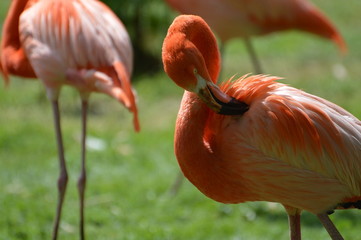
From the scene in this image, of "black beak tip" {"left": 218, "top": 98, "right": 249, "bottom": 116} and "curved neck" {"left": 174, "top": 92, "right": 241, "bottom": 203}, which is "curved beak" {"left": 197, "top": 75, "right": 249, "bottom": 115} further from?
"curved neck" {"left": 174, "top": 92, "right": 241, "bottom": 203}

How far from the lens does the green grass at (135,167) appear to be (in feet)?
17.5

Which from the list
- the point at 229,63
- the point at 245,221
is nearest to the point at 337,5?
the point at 229,63

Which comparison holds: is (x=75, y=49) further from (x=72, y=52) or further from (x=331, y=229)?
(x=331, y=229)

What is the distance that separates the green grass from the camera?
5.33 m

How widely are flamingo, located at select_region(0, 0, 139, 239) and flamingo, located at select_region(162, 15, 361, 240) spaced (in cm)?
103

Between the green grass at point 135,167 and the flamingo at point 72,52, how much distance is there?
71 centimetres

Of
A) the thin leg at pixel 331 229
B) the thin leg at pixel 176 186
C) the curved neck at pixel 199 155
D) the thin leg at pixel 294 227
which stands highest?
the curved neck at pixel 199 155

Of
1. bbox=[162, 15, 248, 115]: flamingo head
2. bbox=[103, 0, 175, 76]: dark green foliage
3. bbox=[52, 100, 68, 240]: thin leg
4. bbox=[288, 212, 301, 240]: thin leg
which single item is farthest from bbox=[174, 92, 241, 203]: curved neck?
bbox=[103, 0, 175, 76]: dark green foliage

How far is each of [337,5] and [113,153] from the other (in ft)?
20.8

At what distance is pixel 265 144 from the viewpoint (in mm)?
3432

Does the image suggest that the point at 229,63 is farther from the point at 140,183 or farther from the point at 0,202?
the point at 0,202

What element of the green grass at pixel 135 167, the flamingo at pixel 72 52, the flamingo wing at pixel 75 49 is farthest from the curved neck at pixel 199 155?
the green grass at pixel 135 167

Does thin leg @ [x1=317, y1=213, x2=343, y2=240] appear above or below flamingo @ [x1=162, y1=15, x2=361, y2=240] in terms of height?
below

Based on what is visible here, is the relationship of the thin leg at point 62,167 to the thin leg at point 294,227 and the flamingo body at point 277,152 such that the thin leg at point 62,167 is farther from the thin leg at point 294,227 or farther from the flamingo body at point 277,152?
the thin leg at point 294,227
